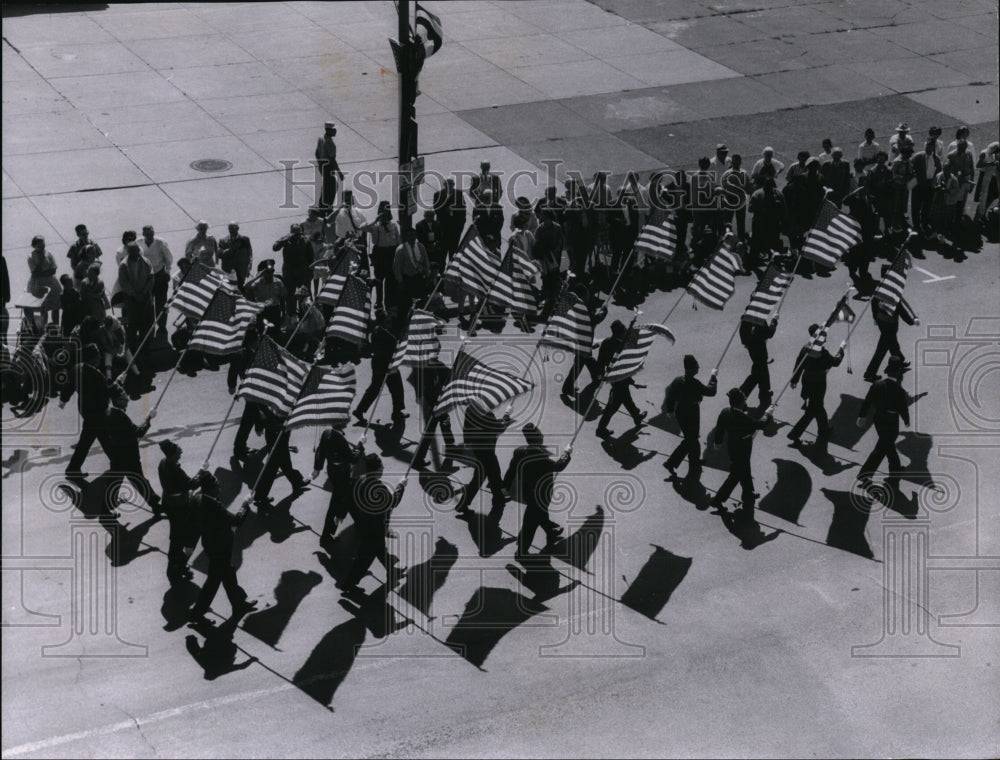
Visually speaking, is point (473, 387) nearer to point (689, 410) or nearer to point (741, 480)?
point (689, 410)

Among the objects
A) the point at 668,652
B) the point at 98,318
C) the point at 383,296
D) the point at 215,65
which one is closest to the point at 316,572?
the point at 668,652

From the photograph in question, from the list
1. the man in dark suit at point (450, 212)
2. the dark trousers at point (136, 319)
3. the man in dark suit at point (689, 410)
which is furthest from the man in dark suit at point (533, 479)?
the man in dark suit at point (450, 212)

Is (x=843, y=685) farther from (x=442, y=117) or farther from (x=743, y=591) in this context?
(x=442, y=117)

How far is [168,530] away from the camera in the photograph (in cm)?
1584

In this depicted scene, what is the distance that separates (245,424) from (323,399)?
1443 millimetres

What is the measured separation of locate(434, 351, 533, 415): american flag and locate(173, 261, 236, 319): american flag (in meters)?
3.40

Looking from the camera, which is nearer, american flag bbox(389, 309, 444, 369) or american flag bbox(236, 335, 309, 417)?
american flag bbox(236, 335, 309, 417)

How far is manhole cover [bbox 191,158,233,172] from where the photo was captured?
25.1m

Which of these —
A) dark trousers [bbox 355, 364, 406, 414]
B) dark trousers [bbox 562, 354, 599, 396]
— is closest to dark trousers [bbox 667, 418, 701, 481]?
dark trousers [bbox 562, 354, 599, 396]

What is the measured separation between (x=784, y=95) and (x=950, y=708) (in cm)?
1825

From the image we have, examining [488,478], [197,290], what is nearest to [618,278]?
[488,478]

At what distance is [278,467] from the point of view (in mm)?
16469

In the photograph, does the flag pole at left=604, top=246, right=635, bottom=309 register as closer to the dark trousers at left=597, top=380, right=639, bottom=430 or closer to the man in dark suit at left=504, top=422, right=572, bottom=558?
the dark trousers at left=597, top=380, right=639, bottom=430

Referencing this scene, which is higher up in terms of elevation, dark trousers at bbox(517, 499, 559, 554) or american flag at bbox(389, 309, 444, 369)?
american flag at bbox(389, 309, 444, 369)
